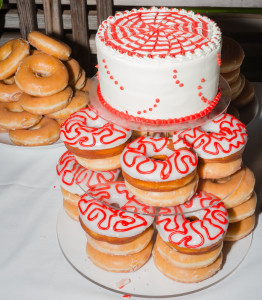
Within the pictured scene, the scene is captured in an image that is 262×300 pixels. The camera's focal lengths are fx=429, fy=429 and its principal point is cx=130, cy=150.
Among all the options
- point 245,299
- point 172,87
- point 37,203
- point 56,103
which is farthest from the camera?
point 56,103

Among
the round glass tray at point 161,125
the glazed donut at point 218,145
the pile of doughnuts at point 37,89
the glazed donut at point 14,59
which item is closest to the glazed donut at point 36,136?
the pile of doughnuts at point 37,89

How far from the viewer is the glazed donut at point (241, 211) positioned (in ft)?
4.55

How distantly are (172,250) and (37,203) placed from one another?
600 mm

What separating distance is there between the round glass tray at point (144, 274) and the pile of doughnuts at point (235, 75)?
0.69m

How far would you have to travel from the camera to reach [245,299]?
1270 mm

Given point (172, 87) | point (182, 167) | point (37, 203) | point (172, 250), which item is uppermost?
point (172, 87)

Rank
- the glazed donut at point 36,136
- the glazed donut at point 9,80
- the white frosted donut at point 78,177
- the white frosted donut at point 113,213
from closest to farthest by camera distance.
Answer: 1. the white frosted donut at point 113,213
2. the white frosted donut at point 78,177
3. the glazed donut at point 36,136
4. the glazed donut at point 9,80

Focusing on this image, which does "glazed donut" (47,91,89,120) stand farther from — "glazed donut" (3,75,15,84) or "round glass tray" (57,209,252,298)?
"round glass tray" (57,209,252,298)

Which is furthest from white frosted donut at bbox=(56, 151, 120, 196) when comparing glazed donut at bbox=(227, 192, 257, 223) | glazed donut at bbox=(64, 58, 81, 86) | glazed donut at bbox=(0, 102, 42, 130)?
glazed donut at bbox=(64, 58, 81, 86)

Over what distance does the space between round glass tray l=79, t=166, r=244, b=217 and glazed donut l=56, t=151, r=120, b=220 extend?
2 cm

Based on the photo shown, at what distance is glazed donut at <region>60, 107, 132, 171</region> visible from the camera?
129 cm

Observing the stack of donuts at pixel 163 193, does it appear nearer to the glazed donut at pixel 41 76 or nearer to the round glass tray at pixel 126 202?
the round glass tray at pixel 126 202

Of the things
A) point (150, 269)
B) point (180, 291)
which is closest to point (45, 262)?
point (150, 269)

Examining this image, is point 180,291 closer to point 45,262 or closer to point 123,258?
point 123,258
